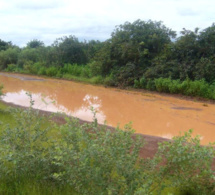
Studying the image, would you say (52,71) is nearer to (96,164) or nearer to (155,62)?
(155,62)

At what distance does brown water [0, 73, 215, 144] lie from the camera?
28.7 feet

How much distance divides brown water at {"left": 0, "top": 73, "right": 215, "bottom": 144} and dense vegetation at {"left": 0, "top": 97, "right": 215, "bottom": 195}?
339cm

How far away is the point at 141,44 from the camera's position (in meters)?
16.8

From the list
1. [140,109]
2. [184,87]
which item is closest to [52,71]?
[184,87]

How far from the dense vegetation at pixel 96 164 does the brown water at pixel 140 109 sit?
339cm

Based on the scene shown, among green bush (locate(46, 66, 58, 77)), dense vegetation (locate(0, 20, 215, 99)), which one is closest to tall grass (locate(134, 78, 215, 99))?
dense vegetation (locate(0, 20, 215, 99))

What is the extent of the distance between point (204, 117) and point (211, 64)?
442 centimetres

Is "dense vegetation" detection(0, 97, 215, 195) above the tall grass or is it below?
below

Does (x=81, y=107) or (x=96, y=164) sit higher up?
(x=96, y=164)

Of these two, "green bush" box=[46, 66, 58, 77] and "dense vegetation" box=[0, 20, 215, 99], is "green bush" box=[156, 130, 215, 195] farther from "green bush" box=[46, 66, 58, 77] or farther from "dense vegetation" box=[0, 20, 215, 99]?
"green bush" box=[46, 66, 58, 77]

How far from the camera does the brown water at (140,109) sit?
28.7 feet

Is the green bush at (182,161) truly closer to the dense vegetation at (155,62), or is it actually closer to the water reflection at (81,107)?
the water reflection at (81,107)

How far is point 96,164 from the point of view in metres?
2.96

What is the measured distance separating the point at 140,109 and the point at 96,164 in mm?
8466
